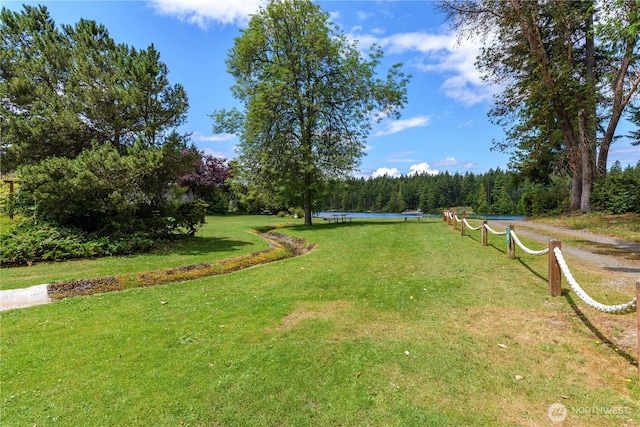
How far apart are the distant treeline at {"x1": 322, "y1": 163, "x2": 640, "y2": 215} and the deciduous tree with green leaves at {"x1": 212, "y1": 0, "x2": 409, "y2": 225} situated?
2.52 metres

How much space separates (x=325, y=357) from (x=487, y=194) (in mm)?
89019

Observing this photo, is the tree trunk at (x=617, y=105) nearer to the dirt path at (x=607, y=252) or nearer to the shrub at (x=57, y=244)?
the dirt path at (x=607, y=252)

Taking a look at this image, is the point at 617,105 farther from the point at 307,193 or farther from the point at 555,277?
the point at 555,277

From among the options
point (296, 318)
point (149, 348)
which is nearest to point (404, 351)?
point (296, 318)

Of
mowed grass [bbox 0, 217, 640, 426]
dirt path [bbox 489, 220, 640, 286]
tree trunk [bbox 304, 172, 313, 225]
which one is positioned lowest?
mowed grass [bbox 0, 217, 640, 426]

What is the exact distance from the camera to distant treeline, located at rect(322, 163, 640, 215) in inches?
662

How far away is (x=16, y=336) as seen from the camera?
4.78 meters

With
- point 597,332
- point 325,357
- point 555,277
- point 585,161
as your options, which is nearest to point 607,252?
point 555,277

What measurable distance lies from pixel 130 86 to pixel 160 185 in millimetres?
3658

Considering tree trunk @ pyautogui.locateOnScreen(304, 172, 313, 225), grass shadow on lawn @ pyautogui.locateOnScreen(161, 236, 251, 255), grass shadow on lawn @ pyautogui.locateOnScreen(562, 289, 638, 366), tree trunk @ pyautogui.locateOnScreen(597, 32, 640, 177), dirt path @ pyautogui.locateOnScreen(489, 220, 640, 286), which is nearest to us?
grass shadow on lawn @ pyautogui.locateOnScreen(562, 289, 638, 366)

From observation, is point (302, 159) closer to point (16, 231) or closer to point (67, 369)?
point (16, 231)

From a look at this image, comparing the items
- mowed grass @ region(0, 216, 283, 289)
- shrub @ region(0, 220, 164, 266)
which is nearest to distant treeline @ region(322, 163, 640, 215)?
mowed grass @ region(0, 216, 283, 289)

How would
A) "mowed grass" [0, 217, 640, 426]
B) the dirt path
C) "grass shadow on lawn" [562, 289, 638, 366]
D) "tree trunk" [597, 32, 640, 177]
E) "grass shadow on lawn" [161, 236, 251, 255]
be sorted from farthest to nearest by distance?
"tree trunk" [597, 32, 640, 177], "grass shadow on lawn" [161, 236, 251, 255], the dirt path, "grass shadow on lawn" [562, 289, 638, 366], "mowed grass" [0, 217, 640, 426]

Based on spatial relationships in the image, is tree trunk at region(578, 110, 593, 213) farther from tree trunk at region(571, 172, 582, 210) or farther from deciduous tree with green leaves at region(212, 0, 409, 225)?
deciduous tree with green leaves at region(212, 0, 409, 225)
